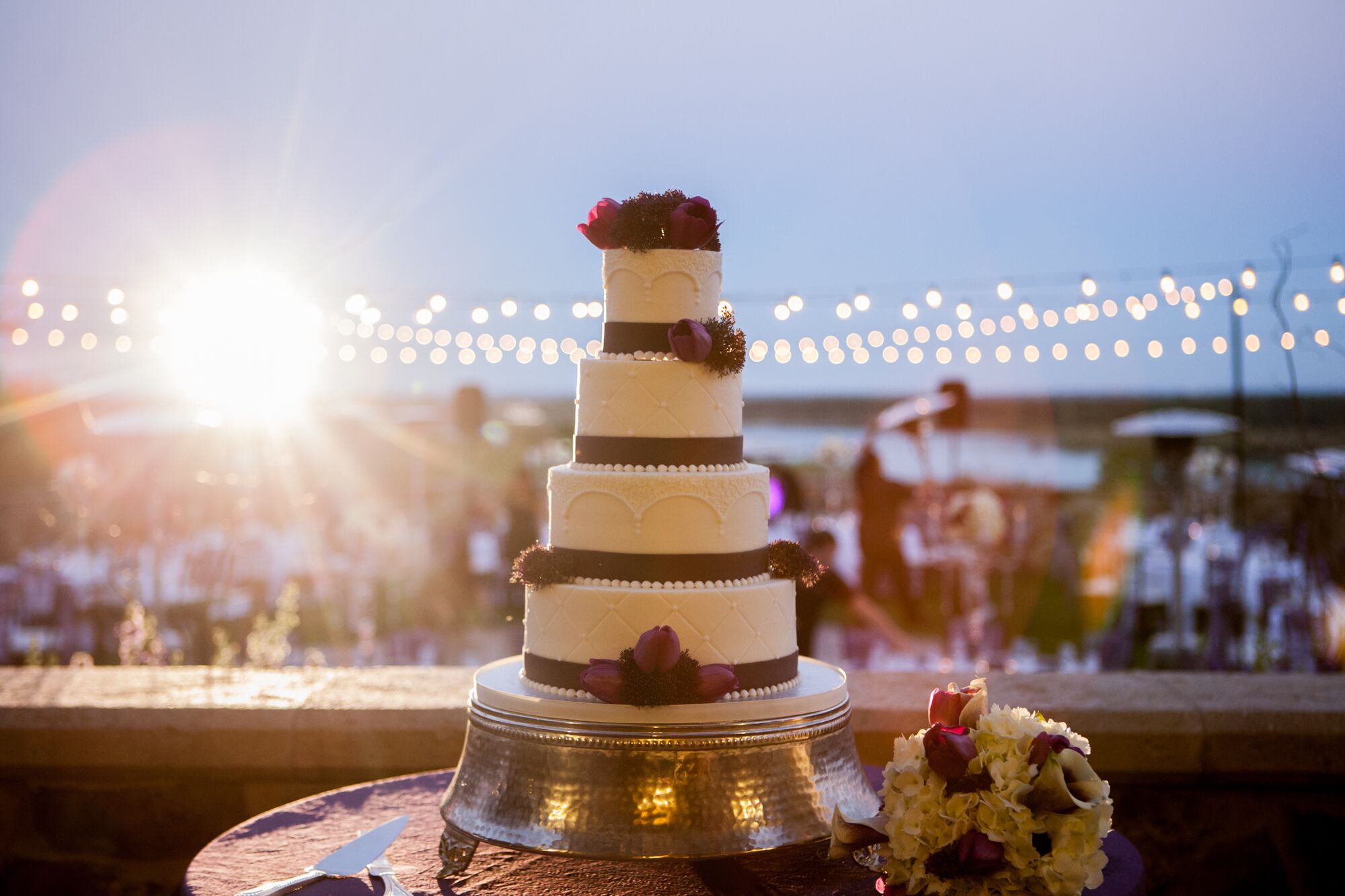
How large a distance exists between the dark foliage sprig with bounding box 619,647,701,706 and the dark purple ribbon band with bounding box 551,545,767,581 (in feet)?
0.91

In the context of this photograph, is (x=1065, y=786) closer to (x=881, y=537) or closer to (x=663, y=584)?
(x=663, y=584)

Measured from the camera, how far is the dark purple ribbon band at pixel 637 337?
3.16m

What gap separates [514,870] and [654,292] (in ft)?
4.67

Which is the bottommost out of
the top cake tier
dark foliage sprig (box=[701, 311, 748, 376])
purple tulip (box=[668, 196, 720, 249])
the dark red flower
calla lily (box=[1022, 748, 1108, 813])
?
calla lily (box=[1022, 748, 1108, 813])

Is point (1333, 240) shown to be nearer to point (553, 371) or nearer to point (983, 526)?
point (983, 526)

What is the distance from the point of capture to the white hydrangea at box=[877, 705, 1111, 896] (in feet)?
7.64

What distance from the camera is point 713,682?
9.24 feet

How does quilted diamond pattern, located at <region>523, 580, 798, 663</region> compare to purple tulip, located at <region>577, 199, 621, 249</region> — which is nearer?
quilted diamond pattern, located at <region>523, 580, 798, 663</region>

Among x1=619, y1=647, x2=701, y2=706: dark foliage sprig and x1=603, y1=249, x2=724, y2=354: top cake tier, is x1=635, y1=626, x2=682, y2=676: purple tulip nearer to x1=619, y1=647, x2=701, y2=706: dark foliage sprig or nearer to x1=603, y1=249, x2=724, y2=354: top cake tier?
x1=619, y1=647, x2=701, y2=706: dark foliage sprig

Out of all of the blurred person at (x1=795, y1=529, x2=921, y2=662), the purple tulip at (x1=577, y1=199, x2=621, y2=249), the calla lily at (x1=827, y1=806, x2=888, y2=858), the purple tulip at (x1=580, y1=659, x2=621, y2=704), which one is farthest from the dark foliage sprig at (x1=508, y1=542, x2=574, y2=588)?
the blurred person at (x1=795, y1=529, x2=921, y2=662)

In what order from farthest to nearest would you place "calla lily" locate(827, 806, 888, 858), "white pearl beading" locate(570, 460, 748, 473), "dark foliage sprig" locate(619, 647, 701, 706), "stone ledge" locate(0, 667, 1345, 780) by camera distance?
"stone ledge" locate(0, 667, 1345, 780)
"white pearl beading" locate(570, 460, 748, 473)
"dark foliage sprig" locate(619, 647, 701, 706)
"calla lily" locate(827, 806, 888, 858)

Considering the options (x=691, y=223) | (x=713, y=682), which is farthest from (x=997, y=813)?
(x=691, y=223)

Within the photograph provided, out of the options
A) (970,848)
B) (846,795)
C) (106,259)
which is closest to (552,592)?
(846,795)

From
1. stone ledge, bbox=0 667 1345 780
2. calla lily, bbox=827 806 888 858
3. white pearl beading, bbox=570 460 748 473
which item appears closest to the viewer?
calla lily, bbox=827 806 888 858
